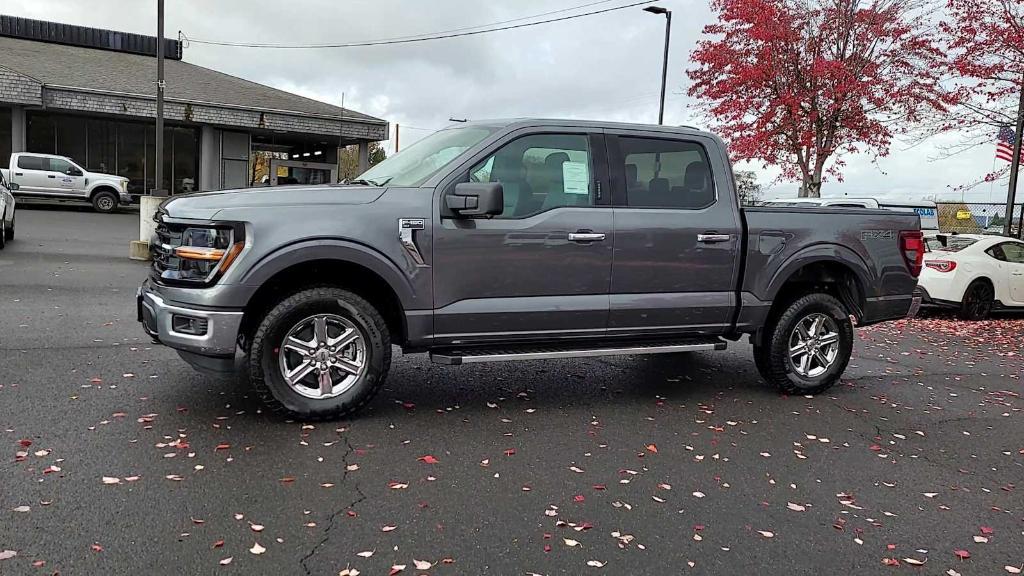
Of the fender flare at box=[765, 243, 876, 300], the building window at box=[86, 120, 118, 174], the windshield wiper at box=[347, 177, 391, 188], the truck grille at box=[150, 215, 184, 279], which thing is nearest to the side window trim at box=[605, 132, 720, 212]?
the fender flare at box=[765, 243, 876, 300]

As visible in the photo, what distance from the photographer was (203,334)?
4.59m

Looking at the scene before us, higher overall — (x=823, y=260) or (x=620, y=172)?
(x=620, y=172)

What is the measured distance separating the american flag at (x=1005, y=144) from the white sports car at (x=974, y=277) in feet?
15.9

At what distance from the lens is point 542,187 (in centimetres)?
536

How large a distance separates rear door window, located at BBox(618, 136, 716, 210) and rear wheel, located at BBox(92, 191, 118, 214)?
23.2 metres

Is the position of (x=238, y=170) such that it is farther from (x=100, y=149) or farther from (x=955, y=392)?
(x=955, y=392)

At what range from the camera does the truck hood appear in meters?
4.66

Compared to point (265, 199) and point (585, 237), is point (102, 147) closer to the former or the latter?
point (265, 199)

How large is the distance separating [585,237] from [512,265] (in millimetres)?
557

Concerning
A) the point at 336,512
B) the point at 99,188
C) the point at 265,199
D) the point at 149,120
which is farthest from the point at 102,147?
the point at 336,512

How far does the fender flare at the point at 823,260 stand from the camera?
6.02 metres

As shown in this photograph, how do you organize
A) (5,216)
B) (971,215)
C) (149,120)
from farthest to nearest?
(971,215) → (149,120) → (5,216)

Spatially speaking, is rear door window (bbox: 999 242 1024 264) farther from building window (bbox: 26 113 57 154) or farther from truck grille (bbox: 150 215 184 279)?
building window (bbox: 26 113 57 154)

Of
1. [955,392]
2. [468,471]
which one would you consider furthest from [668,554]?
[955,392]
